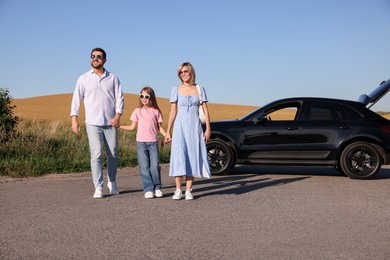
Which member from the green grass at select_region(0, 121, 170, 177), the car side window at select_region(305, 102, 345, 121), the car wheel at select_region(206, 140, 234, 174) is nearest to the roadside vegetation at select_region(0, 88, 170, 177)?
the green grass at select_region(0, 121, 170, 177)

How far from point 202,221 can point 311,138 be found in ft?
16.7

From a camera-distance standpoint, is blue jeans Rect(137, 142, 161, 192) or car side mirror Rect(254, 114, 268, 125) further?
car side mirror Rect(254, 114, 268, 125)

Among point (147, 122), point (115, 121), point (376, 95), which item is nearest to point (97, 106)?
point (115, 121)

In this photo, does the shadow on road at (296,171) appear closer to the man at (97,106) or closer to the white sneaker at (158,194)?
the white sneaker at (158,194)

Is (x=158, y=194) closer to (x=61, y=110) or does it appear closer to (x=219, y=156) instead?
(x=219, y=156)

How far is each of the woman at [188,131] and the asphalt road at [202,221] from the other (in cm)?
50

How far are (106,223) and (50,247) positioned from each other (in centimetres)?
106

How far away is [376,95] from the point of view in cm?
1270

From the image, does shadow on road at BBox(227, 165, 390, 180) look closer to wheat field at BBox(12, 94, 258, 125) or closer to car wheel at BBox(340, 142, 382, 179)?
car wheel at BBox(340, 142, 382, 179)

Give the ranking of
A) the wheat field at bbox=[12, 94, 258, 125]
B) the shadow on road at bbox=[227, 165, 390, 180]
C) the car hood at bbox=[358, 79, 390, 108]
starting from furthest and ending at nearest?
the wheat field at bbox=[12, 94, 258, 125] < the car hood at bbox=[358, 79, 390, 108] < the shadow on road at bbox=[227, 165, 390, 180]

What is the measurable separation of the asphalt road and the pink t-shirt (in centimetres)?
92

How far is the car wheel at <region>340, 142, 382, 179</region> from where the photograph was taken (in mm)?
9523

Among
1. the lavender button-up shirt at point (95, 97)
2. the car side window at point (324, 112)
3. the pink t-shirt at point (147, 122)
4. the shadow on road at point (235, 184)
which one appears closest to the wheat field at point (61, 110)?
the car side window at point (324, 112)

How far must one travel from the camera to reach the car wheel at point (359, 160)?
952 centimetres
